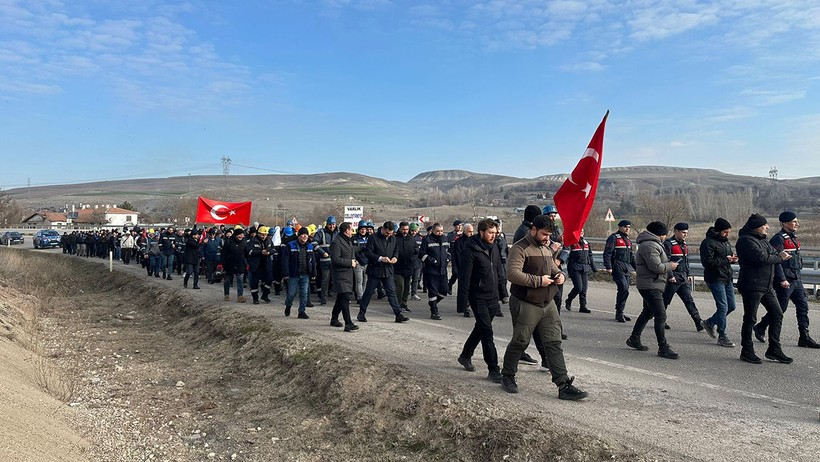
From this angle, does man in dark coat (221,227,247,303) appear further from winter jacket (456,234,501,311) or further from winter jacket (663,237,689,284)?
winter jacket (663,237,689,284)

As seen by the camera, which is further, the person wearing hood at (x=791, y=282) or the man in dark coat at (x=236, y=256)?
the man in dark coat at (x=236, y=256)

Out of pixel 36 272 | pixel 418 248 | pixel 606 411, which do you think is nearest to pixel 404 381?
pixel 606 411

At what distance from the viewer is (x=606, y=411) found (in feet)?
19.3

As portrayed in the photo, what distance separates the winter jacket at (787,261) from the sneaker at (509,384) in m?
4.46

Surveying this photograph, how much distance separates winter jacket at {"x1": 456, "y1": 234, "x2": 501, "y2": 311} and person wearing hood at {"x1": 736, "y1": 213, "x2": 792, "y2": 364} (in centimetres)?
333

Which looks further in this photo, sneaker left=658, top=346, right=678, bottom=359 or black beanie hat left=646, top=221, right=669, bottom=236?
black beanie hat left=646, top=221, right=669, bottom=236

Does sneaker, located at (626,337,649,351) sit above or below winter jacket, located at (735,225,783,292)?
below

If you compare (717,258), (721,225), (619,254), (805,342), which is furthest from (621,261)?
(805,342)

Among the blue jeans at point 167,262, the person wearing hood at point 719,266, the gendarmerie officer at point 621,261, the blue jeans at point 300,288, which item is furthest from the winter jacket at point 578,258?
the blue jeans at point 167,262

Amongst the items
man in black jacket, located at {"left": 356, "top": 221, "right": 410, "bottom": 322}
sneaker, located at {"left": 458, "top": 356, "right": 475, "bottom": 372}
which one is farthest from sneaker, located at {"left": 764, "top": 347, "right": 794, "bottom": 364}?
man in black jacket, located at {"left": 356, "top": 221, "right": 410, "bottom": 322}

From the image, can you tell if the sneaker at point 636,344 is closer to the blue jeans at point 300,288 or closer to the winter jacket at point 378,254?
the winter jacket at point 378,254

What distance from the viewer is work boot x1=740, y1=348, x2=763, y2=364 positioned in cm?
771

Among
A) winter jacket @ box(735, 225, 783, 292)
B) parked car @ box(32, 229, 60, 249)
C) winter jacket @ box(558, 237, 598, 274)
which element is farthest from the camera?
parked car @ box(32, 229, 60, 249)

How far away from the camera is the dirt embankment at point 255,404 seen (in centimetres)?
543
